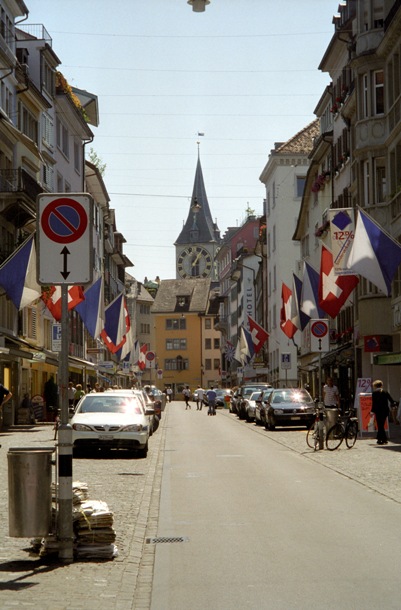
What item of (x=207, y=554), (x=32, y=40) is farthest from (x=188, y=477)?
(x=32, y=40)

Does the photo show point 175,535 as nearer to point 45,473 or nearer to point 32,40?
point 45,473

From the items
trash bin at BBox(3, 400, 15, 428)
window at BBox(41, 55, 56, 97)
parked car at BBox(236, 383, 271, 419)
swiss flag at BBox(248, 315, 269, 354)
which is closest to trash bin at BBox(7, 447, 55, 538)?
trash bin at BBox(3, 400, 15, 428)

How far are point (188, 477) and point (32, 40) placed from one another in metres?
39.0

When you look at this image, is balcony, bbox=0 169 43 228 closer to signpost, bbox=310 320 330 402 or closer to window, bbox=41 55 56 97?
window, bbox=41 55 56 97

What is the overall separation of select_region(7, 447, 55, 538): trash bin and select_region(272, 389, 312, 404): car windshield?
31.4 metres

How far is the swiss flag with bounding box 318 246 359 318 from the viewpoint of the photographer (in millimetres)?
34250

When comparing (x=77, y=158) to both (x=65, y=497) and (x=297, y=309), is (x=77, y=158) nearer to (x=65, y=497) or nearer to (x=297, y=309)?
(x=297, y=309)

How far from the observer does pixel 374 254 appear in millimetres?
27688

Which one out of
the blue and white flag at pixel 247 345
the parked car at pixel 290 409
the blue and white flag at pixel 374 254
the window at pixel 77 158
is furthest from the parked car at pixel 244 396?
the blue and white flag at pixel 374 254

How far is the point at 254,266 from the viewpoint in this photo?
401 ft

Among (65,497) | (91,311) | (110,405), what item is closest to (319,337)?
(110,405)

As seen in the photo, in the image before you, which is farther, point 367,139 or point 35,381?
point 35,381

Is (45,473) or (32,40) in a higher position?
(32,40)

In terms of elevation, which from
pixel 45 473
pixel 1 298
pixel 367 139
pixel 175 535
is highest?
pixel 367 139
